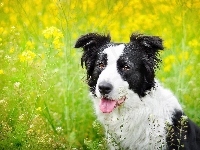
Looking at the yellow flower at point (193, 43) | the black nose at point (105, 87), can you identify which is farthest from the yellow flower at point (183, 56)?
the black nose at point (105, 87)

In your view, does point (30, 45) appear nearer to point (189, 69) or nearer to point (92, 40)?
point (92, 40)

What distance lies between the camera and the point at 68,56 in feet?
17.3

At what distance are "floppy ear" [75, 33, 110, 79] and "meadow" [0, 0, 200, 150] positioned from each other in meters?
0.36

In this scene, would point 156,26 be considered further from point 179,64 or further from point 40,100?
point 40,100

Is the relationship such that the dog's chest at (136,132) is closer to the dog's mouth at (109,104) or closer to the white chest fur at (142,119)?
the white chest fur at (142,119)

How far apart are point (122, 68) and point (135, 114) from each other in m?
0.45

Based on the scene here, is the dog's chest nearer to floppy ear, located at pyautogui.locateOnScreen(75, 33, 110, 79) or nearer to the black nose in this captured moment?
the black nose

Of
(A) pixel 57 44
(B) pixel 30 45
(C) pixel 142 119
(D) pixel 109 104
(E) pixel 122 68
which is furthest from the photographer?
(B) pixel 30 45

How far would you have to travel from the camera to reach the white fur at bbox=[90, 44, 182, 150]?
411cm

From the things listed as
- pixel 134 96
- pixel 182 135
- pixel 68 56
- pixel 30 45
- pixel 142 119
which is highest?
pixel 30 45

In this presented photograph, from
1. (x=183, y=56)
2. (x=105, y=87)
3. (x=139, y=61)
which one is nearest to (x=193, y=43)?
(x=183, y=56)

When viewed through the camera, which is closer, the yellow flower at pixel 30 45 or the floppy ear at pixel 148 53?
the floppy ear at pixel 148 53

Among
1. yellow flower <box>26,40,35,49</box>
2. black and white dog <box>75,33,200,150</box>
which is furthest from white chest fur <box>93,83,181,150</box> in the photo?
yellow flower <box>26,40,35,49</box>

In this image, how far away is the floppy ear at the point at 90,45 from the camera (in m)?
4.43
